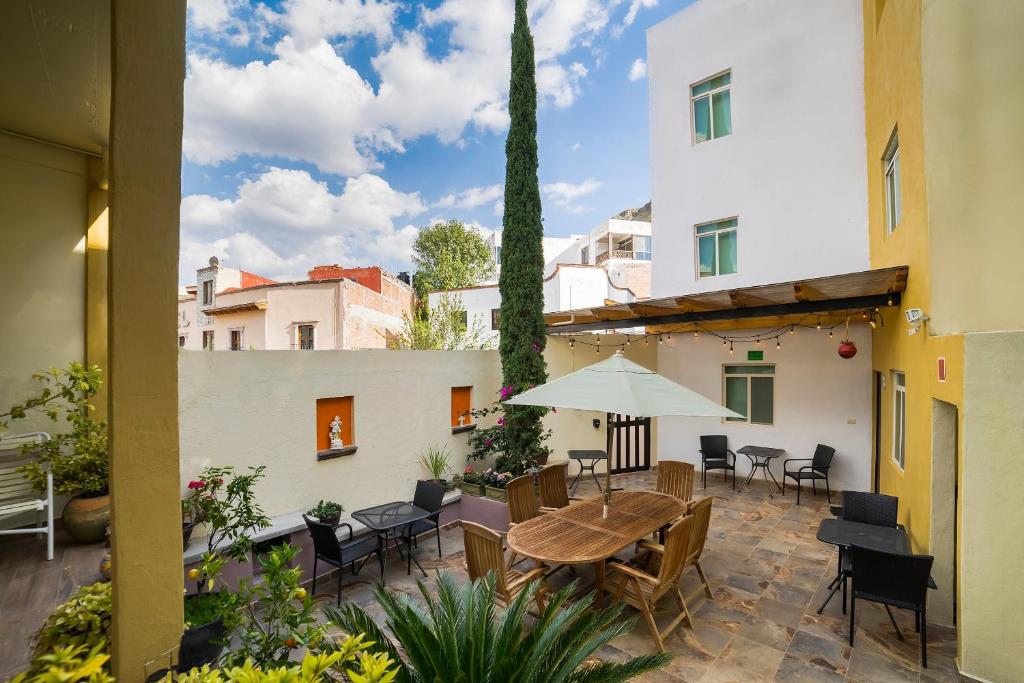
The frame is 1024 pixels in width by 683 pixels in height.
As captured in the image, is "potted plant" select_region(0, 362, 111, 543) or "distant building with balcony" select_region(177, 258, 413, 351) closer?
"potted plant" select_region(0, 362, 111, 543)

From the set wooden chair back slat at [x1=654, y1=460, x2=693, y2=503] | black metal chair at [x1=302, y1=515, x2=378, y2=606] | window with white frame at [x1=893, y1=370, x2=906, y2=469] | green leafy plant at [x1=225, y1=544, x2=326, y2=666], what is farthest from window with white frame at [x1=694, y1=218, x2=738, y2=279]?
green leafy plant at [x1=225, y1=544, x2=326, y2=666]

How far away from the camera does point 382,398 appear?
22.3 ft

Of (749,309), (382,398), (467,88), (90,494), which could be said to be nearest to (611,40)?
(467,88)

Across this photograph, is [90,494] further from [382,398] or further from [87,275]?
[382,398]

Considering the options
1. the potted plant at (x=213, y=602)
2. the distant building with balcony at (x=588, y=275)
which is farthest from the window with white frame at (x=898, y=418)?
the distant building with balcony at (x=588, y=275)

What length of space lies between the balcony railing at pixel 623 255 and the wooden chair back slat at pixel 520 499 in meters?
23.9

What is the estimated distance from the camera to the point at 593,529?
4.71 metres

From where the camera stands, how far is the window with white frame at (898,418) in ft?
19.5

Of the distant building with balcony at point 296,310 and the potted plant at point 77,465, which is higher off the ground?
the distant building with balcony at point 296,310

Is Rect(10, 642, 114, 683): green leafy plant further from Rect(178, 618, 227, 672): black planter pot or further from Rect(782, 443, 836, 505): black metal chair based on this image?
Rect(782, 443, 836, 505): black metal chair

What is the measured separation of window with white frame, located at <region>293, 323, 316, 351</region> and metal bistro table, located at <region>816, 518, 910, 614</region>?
16.7 metres

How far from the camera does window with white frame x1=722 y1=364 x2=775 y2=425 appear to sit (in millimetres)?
9383

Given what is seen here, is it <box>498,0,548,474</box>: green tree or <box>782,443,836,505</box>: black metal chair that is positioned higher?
<box>498,0,548,474</box>: green tree

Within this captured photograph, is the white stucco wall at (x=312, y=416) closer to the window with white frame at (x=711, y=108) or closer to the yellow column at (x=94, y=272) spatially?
the yellow column at (x=94, y=272)
